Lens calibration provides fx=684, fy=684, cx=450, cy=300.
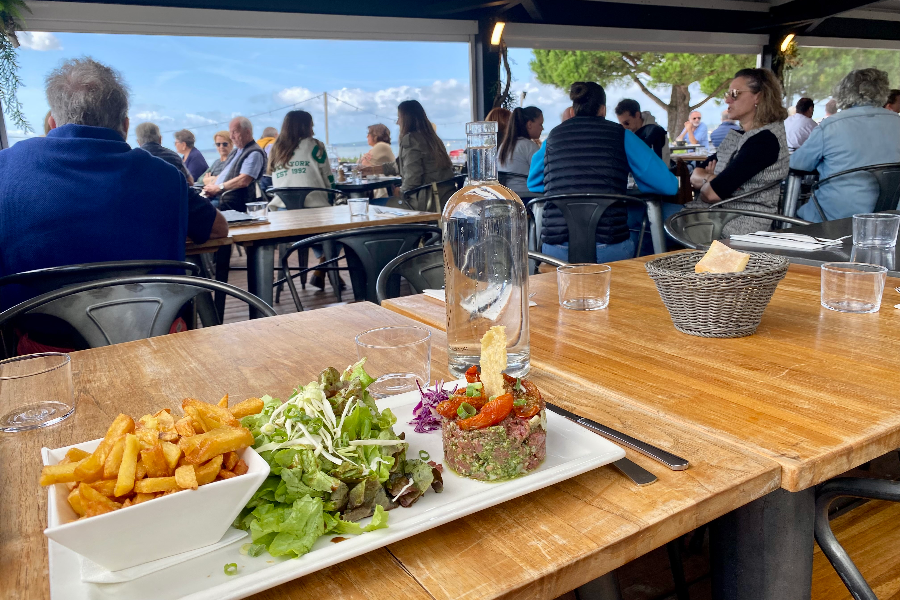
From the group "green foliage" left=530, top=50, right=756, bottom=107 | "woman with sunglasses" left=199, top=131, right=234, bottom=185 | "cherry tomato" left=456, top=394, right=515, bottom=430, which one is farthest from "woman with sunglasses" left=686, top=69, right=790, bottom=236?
"green foliage" left=530, top=50, right=756, bottom=107

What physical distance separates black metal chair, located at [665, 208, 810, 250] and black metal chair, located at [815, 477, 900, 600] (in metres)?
1.45

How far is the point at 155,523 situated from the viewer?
0.54 m

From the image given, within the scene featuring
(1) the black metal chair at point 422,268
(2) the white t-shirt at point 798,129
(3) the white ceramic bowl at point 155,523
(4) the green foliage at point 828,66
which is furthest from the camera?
(4) the green foliage at point 828,66

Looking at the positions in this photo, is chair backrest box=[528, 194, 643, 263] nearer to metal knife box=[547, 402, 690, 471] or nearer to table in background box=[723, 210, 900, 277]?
table in background box=[723, 210, 900, 277]

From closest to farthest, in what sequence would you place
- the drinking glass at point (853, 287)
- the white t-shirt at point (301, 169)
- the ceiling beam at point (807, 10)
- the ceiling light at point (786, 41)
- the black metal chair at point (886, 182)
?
the drinking glass at point (853, 287) < the black metal chair at point (886, 182) < the white t-shirt at point (301, 169) < the ceiling beam at point (807, 10) < the ceiling light at point (786, 41)

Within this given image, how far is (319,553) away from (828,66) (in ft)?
56.2

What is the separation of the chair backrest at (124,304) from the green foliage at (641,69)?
650 inches

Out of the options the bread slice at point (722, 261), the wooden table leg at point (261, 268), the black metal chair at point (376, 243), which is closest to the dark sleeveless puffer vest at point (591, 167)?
the black metal chair at point (376, 243)

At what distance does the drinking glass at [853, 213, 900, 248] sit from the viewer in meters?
1.59

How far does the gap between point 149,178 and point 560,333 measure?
1.65 m

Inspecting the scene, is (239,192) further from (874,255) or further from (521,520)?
(521,520)

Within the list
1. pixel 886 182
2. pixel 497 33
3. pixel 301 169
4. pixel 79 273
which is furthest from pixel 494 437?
pixel 497 33

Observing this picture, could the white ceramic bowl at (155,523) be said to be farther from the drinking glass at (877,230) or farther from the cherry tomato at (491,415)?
the drinking glass at (877,230)

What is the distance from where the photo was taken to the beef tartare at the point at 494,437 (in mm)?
670
